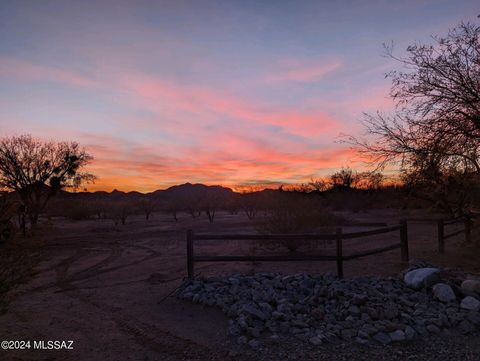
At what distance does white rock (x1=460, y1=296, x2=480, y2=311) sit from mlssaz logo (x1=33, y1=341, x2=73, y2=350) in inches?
280

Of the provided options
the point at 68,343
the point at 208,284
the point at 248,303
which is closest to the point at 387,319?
the point at 248,303

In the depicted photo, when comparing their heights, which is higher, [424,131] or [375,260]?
[424,131]

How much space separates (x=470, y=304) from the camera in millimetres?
6984

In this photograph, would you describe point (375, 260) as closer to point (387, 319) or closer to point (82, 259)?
point (387, 319)

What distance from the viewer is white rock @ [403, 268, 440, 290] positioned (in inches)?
313

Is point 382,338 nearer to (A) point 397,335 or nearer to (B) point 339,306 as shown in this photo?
(A) point 397,335

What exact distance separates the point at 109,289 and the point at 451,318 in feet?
26.2

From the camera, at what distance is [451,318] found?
6570 mm

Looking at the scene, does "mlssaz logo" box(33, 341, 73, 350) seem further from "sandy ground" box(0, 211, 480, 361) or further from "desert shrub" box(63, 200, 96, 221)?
"desert shrub" box(63, 200, 96, 221)

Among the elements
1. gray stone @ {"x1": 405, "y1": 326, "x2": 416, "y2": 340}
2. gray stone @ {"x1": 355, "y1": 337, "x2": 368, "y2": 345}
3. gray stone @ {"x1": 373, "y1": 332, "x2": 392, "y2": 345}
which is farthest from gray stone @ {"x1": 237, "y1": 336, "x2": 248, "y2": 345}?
gray stone @ {"x1": 405, "y1": 326, "x2": 416, "y2": 340}

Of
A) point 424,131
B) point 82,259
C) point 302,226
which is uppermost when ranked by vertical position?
→ point 424,131

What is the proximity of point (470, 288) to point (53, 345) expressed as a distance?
7.98 meters

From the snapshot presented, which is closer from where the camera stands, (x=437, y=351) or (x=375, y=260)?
(x=437, y=351)

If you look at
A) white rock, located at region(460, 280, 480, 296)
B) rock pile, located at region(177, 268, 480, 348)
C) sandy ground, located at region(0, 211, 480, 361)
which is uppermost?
white rock, located at region(460, 280, 480, 296)
